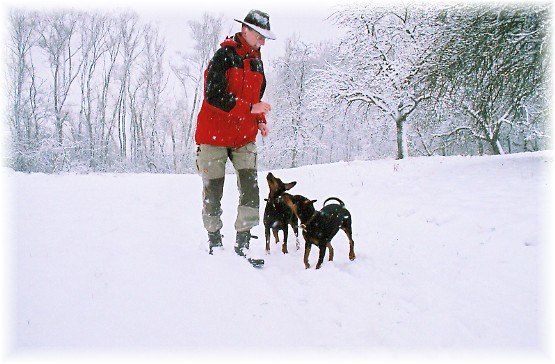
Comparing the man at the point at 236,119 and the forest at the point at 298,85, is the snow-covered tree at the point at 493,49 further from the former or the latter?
the man at the point at 236,119

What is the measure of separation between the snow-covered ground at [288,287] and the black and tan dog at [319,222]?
26 centimetres

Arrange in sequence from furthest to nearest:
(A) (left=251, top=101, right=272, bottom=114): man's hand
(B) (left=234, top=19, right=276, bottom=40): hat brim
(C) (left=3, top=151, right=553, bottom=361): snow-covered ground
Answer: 1. (A) (left=251, top=101, right=272, bottom=114): man's hand
2. (B) (left=234, top=19, right=276, bottom=40): hat brim
3. (C) (left=3, top=151, right=553, bottom=361): snow-covered ground

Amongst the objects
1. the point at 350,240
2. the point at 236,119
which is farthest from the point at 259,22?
the point at 350,240

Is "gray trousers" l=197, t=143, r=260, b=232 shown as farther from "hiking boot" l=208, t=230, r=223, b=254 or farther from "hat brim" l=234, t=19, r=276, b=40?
"hat brim" l=234, t=19, r=276, b=40

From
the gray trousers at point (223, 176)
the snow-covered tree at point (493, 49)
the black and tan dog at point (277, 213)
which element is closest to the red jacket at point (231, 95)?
the gray trousers at point (223, 176)

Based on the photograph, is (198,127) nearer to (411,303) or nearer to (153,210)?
(411,303)

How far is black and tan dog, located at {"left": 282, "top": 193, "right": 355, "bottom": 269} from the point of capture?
427cm

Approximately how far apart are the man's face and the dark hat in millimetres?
58

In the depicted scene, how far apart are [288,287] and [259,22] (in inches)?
103

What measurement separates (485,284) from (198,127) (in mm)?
3208

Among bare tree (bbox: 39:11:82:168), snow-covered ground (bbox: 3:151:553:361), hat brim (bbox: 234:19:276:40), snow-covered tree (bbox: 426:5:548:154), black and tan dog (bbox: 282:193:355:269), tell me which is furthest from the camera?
bare tree (bbox: 39:11:82:168)

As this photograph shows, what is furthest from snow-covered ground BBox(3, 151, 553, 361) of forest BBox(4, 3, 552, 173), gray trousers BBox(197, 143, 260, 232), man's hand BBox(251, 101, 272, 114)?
forest BBox(4, 3, 552, 173)

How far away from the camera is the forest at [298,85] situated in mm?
7922

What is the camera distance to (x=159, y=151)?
29.0 meters
